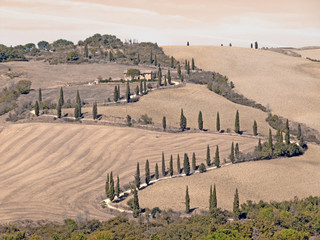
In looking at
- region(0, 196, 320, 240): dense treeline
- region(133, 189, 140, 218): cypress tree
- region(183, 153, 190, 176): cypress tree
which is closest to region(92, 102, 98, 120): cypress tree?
region(183, 153, 190, 176): cypress tree

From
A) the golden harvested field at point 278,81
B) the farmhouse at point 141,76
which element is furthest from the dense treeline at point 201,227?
the farmhouse at point 141,76

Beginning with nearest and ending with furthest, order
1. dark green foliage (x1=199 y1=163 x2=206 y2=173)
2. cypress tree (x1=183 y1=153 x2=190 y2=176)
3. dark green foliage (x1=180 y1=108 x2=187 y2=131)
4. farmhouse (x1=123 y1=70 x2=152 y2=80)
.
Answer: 1. cypress tree (x1=183 y1=153 x2=190 y2=176)
2. dark green foliage (x1=199 y1=163 x2=206 y2=173)
3. dark green foliage (x1=180 y1=108 x2=187 y2=131)
4. farmhouse (x1=123 y1=70 x2=152 y2=80)

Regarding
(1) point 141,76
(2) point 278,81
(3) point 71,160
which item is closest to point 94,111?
(3) point 71,160

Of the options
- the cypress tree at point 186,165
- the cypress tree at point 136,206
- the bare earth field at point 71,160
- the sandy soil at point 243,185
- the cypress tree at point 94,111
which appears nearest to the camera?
the cypress tree at point 136,206

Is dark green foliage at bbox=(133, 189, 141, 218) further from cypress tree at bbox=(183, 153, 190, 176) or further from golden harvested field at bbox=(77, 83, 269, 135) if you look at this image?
golden harvested field at bbox=(77, 83, 269, 135)

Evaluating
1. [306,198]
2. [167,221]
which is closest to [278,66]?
[306,198]

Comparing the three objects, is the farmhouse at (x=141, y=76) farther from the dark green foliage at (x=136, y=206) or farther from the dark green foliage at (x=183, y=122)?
the dark green foliage at (x=136, y=206)
